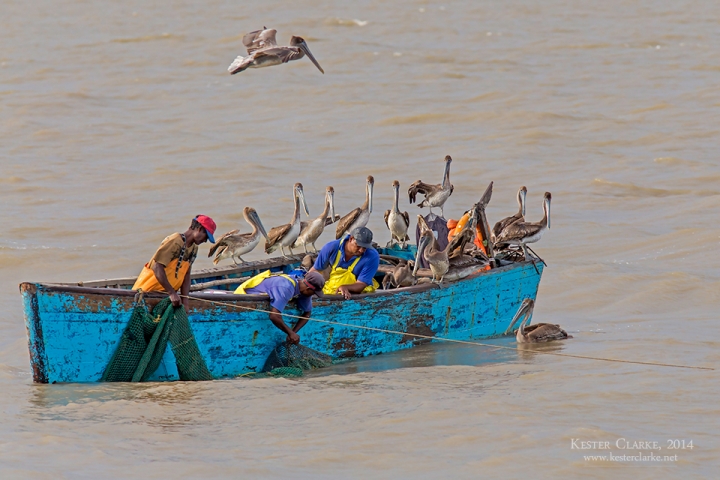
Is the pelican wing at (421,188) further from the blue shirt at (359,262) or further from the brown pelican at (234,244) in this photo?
the blue shirt at (359,262)

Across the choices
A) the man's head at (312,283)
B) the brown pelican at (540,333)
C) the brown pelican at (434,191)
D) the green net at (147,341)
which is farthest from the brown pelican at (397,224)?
the green net at (147,341)

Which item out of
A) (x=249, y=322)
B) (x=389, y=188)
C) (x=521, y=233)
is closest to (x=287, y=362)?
(x=249, y=322)

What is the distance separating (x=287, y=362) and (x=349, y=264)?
54.1 inches

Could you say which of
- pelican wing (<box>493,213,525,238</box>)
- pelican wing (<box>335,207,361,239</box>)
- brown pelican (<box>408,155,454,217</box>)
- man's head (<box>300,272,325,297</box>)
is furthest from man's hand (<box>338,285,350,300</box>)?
brown pelican (<box>408,155,454,217</box>)

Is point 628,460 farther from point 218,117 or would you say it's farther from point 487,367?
point 218,117

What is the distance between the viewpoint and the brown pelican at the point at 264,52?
1133cm

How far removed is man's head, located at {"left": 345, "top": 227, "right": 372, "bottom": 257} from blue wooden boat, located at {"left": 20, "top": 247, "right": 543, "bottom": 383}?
0.46 metres

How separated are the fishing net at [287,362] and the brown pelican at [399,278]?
175 cm

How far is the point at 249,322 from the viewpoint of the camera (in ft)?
32.6

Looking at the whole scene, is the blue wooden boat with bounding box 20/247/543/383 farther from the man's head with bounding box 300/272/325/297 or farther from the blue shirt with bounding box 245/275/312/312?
the man's head with bounding box 300/272/325/297

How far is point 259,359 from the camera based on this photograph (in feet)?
33.2

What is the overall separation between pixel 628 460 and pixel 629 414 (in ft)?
3.51

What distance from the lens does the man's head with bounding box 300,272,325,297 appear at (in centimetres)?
991

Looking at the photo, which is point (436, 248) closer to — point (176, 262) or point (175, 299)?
point (176, 262)
